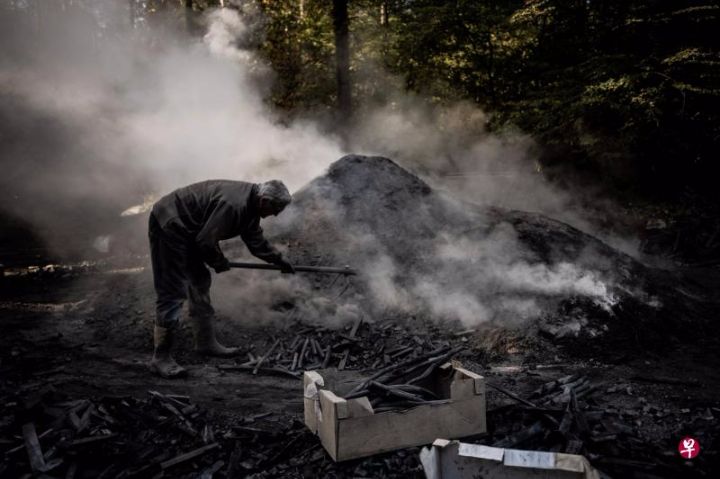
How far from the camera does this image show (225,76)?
1752cm

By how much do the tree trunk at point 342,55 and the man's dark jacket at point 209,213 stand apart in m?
10.5

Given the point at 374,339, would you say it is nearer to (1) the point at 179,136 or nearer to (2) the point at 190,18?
(1) the point at 179,136

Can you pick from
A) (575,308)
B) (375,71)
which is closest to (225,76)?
(375,71)

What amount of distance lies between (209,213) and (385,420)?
3040 mm

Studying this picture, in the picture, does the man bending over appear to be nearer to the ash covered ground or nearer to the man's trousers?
the man's trousers

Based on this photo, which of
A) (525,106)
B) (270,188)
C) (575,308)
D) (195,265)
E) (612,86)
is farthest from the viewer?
(525,106)

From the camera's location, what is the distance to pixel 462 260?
26.1 feet

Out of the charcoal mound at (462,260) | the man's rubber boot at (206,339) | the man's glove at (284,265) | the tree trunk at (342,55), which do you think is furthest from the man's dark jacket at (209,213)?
the tree trunk at (342,55)

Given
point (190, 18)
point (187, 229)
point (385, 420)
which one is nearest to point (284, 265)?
point (187, 229)

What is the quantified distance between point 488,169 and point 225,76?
9.23 m

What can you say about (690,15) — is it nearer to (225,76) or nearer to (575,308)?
(575,308)

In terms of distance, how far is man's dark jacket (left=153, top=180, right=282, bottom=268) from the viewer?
5434 millimetres

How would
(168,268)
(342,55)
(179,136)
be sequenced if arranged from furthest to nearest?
1. (179,136)
2. (342,55)
3. (168,268)

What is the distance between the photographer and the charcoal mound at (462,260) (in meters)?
6.72
